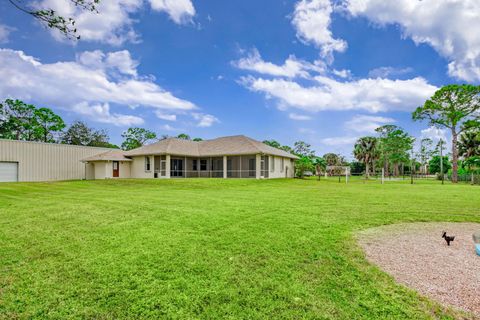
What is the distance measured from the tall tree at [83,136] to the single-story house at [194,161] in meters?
22.0

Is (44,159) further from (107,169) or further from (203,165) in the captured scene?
(203,165)

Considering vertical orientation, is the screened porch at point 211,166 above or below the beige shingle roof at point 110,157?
below

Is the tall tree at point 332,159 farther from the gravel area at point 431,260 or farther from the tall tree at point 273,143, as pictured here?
the gravel area at point 431,260

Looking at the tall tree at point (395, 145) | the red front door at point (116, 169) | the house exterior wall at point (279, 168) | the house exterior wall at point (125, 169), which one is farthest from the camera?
the tall tree at point (395, 145)

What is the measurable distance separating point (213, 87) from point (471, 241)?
24987 millimetres

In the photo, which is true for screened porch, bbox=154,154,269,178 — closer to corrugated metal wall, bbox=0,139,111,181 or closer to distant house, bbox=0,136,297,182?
distant house, bbox=0,136,297,182

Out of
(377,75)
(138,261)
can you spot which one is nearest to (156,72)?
(377,75)

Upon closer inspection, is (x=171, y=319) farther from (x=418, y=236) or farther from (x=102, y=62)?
(x=102, y=62)

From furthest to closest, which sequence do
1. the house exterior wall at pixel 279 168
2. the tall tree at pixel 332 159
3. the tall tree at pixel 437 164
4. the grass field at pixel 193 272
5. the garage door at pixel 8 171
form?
the tall tree at pixel 437 164 → the tall tree at pixel 332 159 → the house exterior wall at pixel 279 168 → the garage door at pixel 8 171 → the grass field at pixel 193 272

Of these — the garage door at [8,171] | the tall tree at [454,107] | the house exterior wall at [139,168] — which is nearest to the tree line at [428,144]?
the tall tree at [454,107]

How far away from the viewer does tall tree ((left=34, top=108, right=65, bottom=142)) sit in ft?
136

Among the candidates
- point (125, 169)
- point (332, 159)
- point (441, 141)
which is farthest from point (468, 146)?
point (125, 169)

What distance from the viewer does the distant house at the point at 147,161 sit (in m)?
25.7

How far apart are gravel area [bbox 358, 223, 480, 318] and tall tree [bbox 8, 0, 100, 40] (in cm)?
571
